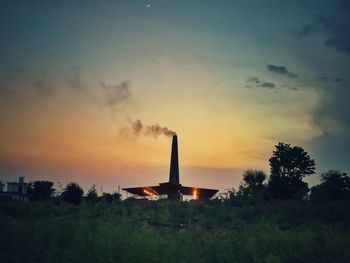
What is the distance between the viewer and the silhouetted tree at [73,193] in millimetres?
53594

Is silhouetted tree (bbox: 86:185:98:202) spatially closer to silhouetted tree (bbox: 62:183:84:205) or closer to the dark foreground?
the dark foreground

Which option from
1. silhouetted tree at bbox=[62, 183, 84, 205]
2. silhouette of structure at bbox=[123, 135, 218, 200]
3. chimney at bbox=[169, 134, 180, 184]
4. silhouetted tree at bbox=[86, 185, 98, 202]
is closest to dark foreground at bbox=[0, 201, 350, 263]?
silhouetted tree at bbox=[86, 185, 98, 202]

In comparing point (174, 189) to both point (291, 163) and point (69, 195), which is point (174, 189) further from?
point (291, 163)

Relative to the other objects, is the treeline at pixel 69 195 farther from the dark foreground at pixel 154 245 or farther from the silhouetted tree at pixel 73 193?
the dark foreground at pixel 154 245

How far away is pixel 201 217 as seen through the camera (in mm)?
22031

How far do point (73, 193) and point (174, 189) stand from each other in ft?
50.6

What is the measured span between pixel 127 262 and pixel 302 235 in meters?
5.08

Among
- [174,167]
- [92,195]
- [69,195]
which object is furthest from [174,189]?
[92,195]

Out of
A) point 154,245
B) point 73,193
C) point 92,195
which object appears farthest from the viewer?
point 73,193

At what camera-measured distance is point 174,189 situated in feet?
164

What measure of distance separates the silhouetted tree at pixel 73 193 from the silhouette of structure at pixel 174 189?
283 inches

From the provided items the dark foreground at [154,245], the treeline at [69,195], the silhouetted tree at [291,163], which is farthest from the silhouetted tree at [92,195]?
the silhouetted tree at [291,163]

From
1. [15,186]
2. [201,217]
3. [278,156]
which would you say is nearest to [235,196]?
[201,217]

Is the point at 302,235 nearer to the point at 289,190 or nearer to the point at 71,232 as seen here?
the point at 71,232
